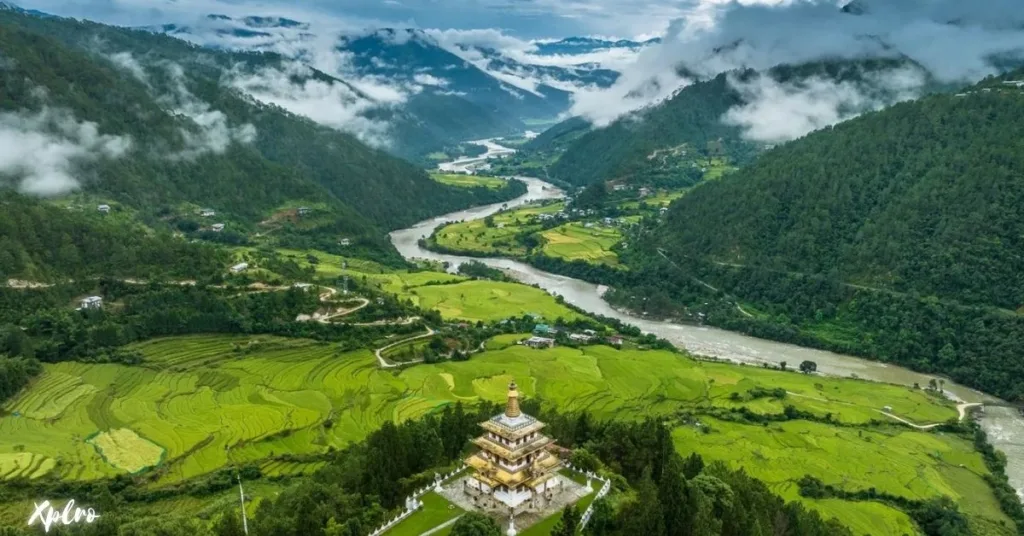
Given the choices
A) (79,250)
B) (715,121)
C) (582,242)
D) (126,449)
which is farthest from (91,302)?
(715,121)

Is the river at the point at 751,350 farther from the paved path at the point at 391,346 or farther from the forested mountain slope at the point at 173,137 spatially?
the paved path at the point at 391,346

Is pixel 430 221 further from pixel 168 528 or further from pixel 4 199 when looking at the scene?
pixel 168 528

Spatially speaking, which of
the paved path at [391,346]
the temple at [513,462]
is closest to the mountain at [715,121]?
the paved path at [391,346]

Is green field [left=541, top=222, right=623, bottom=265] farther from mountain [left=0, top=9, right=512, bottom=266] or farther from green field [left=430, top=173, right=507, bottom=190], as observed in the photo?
green field [left=430, top=173, right=507, bottom=190]

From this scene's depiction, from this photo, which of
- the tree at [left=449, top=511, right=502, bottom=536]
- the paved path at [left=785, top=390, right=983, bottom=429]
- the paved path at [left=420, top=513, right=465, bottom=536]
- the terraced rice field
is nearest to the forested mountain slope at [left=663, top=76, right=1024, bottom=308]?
the paved path at [left=785, top=390, right=983, bottom=429]

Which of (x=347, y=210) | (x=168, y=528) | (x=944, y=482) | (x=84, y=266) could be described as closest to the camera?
(x=168, y=528)

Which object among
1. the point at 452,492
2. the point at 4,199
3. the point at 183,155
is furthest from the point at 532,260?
the point at 452,492

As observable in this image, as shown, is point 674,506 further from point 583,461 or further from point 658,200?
point 658,200
